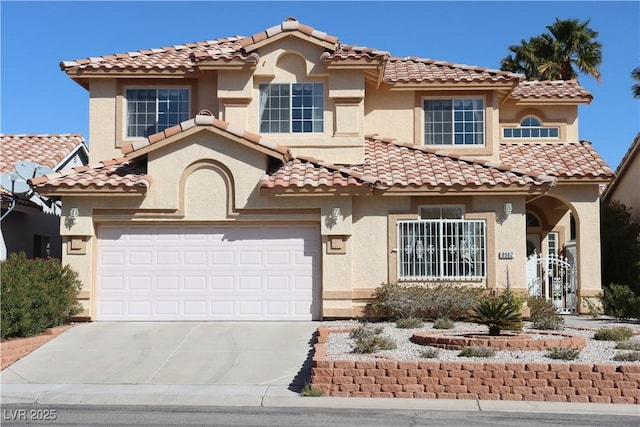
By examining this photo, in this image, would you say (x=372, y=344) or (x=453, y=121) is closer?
(x=372, y=344)

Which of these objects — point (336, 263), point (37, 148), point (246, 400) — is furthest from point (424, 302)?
point (37, 148)

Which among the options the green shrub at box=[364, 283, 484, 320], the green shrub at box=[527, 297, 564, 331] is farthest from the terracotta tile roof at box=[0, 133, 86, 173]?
the green shrub at box=[527, 297, 564, 331]

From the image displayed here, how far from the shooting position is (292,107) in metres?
22.1

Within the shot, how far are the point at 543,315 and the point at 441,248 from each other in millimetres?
2881

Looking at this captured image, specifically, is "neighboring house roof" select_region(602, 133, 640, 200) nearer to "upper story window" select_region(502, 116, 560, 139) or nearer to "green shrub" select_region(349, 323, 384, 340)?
"upper story window" select_region(502, 116, 560, 139)

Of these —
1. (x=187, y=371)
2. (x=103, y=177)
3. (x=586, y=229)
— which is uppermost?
(x=103, y=177)

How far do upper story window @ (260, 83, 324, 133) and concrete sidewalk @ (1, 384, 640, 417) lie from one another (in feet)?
30.8

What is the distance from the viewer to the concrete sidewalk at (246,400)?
1296 cm

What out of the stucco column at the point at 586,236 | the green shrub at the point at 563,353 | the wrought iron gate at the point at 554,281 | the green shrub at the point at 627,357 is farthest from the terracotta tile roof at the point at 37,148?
the green shrub at the point at 627,357

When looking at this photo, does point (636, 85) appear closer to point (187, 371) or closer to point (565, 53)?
point (565, 53)

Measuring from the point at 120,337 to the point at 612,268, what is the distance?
15.8m

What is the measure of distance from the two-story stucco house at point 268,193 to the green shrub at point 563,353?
5776mm

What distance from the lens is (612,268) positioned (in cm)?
2656

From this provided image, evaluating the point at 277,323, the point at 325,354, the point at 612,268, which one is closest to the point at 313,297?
the point at 277,323
